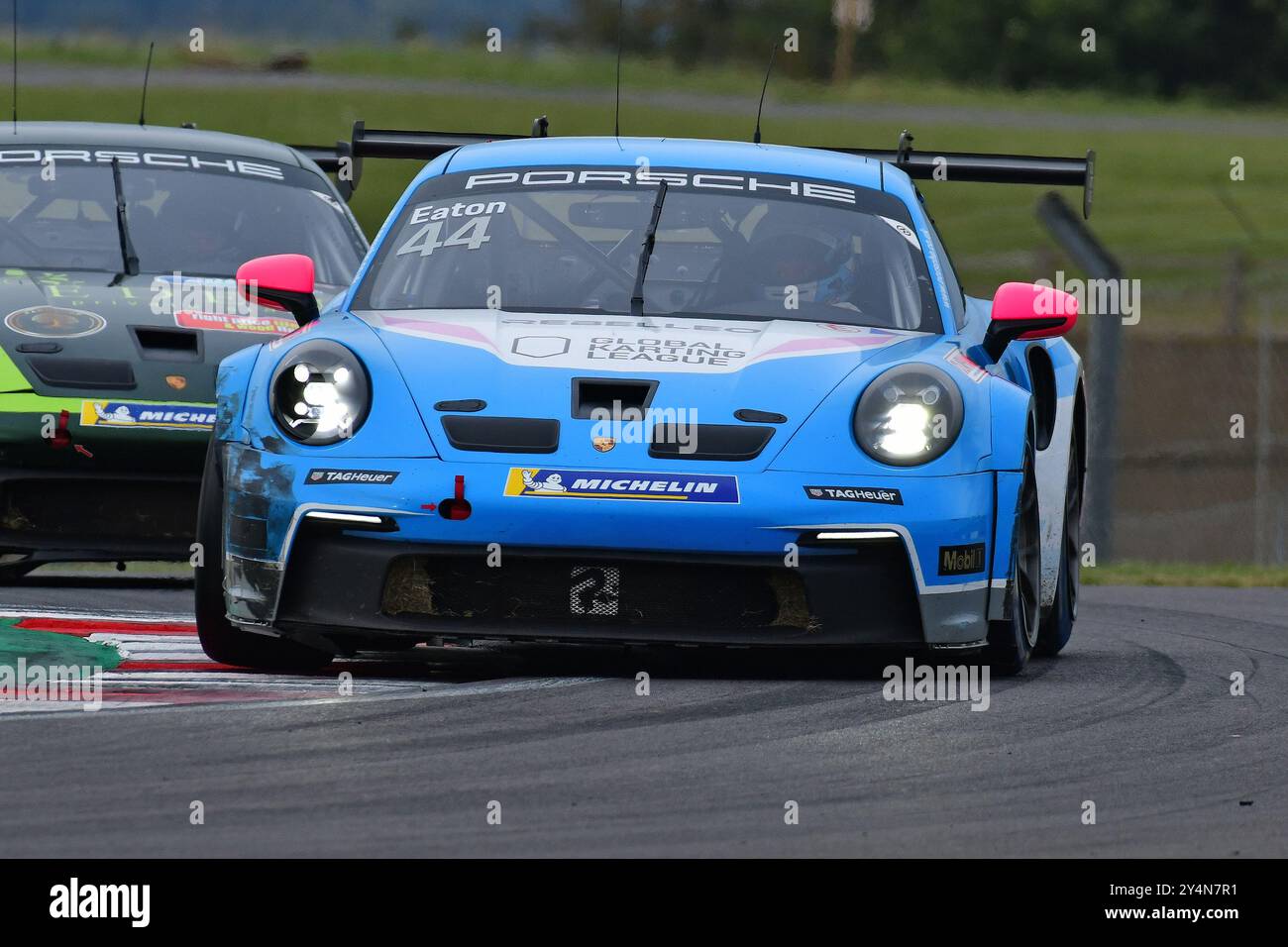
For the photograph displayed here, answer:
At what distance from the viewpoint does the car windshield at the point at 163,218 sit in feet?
30.5

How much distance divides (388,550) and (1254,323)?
69.6 feet

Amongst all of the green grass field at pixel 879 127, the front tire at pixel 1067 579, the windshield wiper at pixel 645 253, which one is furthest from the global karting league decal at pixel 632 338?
the green grass field at pixel 879 127

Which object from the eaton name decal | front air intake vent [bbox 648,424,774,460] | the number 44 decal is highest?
the number 44 decal

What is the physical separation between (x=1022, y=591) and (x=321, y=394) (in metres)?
1.88

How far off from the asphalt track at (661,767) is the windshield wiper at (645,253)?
3.01 ft

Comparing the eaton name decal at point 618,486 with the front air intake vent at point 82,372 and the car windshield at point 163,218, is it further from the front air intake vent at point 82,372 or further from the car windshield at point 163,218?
the car windshield at point 163,218

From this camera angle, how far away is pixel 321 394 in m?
6.00

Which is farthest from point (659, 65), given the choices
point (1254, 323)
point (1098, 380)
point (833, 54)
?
point (1098, 380)

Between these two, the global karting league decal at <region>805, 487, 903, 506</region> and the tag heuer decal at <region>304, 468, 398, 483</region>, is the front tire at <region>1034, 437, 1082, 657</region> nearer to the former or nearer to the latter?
the global karting league decal at <region>805, 487, 903, 506</region>

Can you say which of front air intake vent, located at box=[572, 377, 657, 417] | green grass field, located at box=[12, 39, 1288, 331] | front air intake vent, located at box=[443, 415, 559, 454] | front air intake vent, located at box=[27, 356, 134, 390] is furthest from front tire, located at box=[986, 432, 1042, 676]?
green grass field, located at box=[12, 39, 1288, 331]

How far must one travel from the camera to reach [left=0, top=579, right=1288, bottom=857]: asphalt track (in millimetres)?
4258

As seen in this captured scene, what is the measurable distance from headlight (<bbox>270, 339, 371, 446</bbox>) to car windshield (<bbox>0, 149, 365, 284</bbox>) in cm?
330

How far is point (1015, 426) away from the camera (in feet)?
20.1

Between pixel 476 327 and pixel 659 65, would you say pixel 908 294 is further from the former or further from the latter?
pixel 659 65
